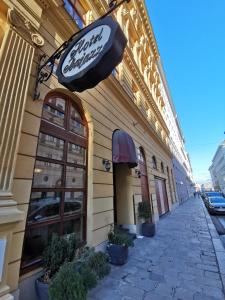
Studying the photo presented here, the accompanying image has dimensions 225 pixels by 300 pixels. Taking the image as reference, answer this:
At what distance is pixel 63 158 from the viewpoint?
395cm

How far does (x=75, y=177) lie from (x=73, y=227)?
115 centimetres

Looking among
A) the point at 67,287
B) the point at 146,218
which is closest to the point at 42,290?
the point at 67,287

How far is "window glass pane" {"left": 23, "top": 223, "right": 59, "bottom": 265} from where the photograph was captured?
9.44 ft

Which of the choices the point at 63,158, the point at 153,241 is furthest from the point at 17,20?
the point at 153,241

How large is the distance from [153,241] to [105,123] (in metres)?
4.78

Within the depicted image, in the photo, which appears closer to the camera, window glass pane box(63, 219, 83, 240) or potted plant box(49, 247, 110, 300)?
potted plant box(49, 247, 110, 300)

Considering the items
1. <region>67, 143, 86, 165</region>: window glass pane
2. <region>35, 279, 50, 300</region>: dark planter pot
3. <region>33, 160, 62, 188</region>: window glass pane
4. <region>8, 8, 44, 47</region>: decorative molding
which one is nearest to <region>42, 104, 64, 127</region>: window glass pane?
<region>67, 143, 86, 165</region>: window glass pane

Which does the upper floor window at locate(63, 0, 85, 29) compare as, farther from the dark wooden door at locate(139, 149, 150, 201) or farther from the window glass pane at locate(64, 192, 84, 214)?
the dark wooden door at locate(139, 149, 150, 201)

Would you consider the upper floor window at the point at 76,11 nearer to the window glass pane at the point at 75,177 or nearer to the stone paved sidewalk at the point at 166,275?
the window glass pane at the point at 75,177

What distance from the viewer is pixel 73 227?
3963 mm

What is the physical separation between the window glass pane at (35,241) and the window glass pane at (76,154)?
5.09ft

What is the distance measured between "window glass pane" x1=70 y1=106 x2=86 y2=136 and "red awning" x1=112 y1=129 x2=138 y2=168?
1.47 m

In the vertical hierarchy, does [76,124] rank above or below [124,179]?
above

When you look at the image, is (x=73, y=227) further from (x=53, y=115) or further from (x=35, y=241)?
(x=53, y=115)
